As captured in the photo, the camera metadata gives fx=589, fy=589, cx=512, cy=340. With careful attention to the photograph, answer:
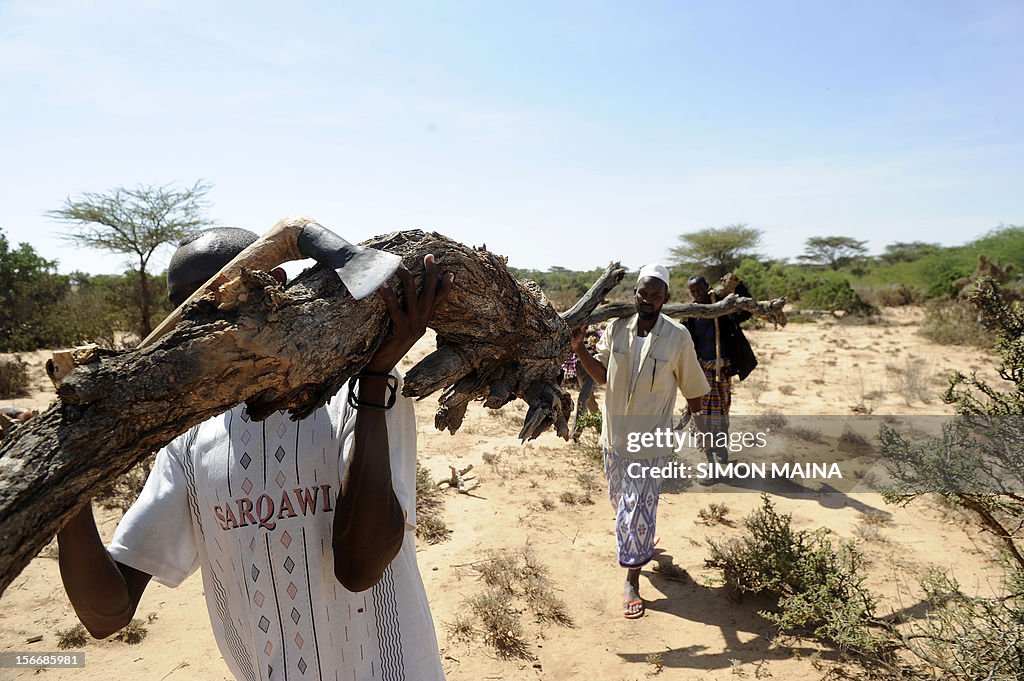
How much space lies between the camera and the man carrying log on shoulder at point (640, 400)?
3980mm

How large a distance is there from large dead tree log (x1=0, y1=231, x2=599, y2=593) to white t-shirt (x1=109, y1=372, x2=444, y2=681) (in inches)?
10.0

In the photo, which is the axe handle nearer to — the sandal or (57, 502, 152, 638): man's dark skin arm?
(57, 502, 152, 638): man's dark skin arm

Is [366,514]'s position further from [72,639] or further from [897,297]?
[897,297]

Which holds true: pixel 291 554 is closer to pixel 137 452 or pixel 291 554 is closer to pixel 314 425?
pixel 314 425

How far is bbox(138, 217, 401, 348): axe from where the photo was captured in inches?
44.1

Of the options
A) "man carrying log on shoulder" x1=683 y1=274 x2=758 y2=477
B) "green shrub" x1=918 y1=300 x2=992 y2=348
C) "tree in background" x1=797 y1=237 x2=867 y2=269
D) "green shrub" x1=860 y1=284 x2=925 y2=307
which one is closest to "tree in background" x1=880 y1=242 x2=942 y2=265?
"tree in background" x1=797 y1=237 x2=867 y2=269

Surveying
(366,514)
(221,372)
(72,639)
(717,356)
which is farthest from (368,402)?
(717,356)

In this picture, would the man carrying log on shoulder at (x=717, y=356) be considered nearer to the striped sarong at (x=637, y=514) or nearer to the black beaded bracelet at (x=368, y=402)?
the striped sarong at (x=637, y=514)

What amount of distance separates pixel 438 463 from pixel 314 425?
18.2ft

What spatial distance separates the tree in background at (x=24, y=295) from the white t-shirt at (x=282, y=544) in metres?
16.7

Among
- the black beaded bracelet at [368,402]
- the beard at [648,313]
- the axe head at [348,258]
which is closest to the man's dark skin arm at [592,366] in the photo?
the beard at [648,313]

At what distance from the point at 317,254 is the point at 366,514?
0.57m

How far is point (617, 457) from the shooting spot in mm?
4145

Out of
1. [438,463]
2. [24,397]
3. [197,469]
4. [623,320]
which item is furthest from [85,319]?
[197,469]
